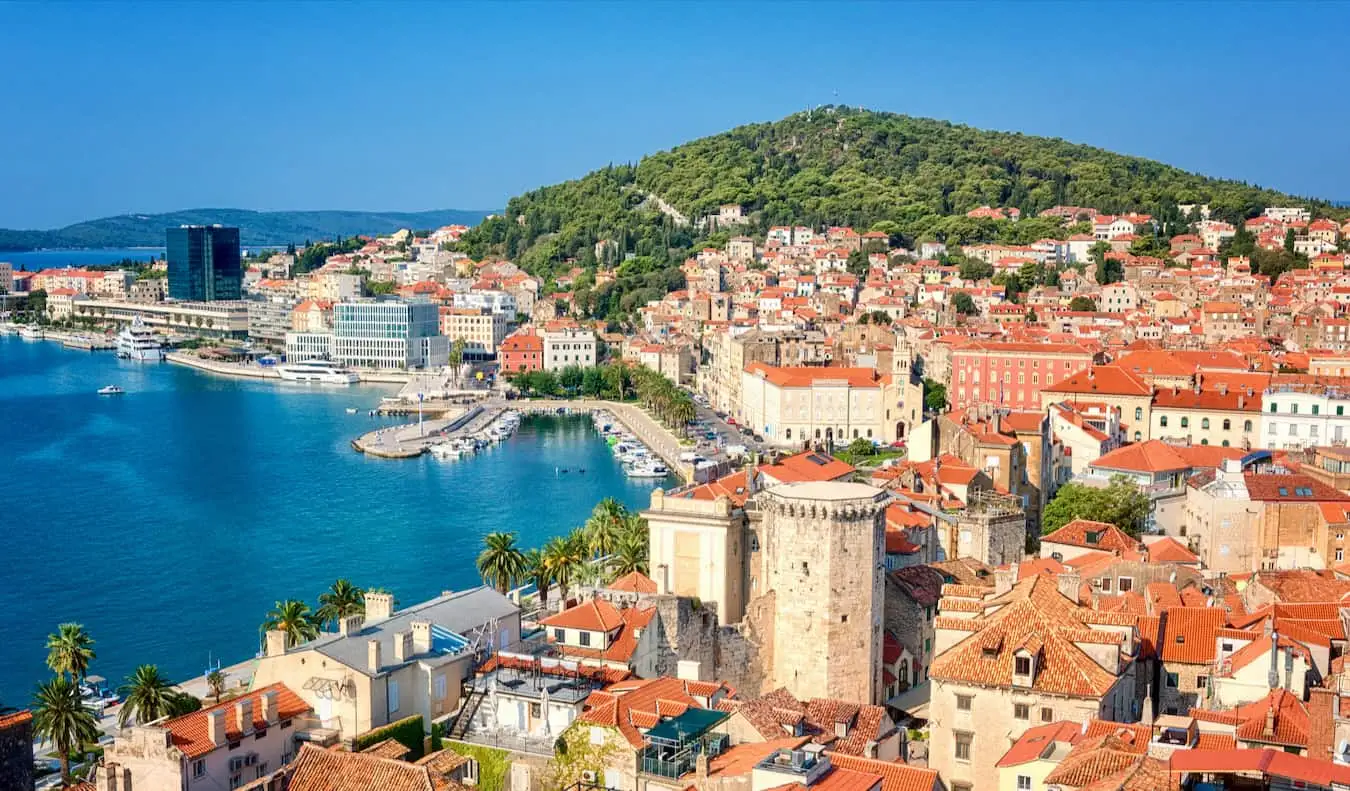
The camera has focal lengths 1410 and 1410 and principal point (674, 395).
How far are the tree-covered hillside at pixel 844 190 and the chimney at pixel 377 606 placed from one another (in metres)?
56.9

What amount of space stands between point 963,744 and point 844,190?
73820mm

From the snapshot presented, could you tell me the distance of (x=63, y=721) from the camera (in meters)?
13.1

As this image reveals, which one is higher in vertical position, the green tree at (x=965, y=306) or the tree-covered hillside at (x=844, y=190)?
the tree-covered hillside at (x=844, y=190)

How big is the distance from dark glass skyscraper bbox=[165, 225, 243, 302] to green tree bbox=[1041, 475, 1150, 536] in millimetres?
82715

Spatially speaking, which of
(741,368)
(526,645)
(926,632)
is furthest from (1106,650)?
(741,368)

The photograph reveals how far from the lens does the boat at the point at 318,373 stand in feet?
205

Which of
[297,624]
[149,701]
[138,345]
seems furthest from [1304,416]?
[138,345]

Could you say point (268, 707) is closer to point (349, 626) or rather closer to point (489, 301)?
point (349, 626)

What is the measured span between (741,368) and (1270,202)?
126 ft

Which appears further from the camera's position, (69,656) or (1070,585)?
(69,656)

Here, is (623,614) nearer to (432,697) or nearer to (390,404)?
(432,697)

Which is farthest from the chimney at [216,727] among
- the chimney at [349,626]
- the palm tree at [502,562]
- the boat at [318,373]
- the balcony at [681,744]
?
the boat at [318,373]

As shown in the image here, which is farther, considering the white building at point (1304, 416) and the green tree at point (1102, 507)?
the white building at point (1304, 416)

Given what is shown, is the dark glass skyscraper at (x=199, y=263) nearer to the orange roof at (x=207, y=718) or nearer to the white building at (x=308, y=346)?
the white building at (x=308, y=346)
